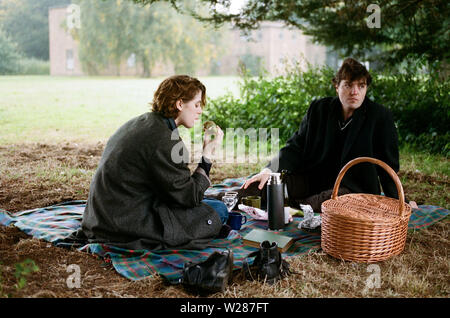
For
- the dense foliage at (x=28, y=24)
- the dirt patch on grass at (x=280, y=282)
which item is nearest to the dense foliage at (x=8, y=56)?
the dense foliage at (x=28, y=24)

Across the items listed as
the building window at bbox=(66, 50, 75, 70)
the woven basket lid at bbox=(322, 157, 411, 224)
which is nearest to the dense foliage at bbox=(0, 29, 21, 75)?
the building window at bbox=(66, 50, 75, 70)

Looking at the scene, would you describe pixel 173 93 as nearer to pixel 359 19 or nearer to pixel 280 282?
pixel 280 282

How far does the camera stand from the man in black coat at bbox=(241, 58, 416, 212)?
3.20 metres

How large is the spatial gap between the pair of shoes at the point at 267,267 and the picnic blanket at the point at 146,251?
0.12 meters

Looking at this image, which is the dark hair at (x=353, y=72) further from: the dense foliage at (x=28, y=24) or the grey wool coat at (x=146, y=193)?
the dense foliage at (x=28, y=24)

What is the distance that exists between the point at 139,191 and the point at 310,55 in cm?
3333

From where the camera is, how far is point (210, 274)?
2158 mm

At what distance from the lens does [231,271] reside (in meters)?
2.27

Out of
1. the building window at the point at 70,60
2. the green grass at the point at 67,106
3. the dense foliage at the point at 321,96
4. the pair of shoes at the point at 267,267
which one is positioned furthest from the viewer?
the building window at the point at 70,60

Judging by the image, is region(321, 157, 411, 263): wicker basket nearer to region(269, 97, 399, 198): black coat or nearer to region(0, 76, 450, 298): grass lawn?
region(0, 76, 450, 298): grass lawn

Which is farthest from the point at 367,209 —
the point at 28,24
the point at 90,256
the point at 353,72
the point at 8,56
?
the point at 28,24

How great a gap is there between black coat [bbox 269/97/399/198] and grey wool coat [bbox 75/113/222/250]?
42.1 inches

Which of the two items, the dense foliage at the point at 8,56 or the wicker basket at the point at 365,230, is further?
the dense foliage at the point at 8,56

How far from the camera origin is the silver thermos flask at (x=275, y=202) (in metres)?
2.95
